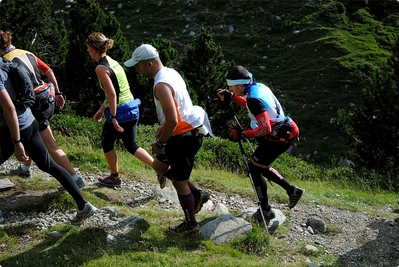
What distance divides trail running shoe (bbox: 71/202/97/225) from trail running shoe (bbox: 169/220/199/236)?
1147 millimetres

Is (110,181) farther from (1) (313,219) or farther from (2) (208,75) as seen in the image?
(2) (208,75)

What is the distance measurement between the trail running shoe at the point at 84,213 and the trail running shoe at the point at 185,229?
1.15 meters

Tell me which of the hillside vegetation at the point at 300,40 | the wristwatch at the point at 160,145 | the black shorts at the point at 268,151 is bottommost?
the hillside vegetation at the point at 300,40

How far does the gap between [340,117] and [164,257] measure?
510 inches

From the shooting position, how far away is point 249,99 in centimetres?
654

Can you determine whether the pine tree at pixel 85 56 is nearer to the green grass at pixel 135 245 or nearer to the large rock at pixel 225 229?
the green grass at pixel 135 245

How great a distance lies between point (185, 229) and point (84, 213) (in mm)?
1412

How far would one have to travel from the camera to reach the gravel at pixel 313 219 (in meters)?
6.86

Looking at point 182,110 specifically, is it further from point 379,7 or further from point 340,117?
point 379,7

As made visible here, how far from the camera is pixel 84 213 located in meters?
6.70

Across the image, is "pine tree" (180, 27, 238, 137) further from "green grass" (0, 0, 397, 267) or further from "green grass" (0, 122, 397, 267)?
"green grass" (0, 122, 397, 267)

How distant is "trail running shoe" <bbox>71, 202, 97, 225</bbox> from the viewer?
6.67 m

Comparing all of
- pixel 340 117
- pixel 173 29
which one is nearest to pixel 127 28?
pixel 173 29

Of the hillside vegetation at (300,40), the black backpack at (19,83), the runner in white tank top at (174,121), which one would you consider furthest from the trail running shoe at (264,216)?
the hillside vegetation at (300,40)
